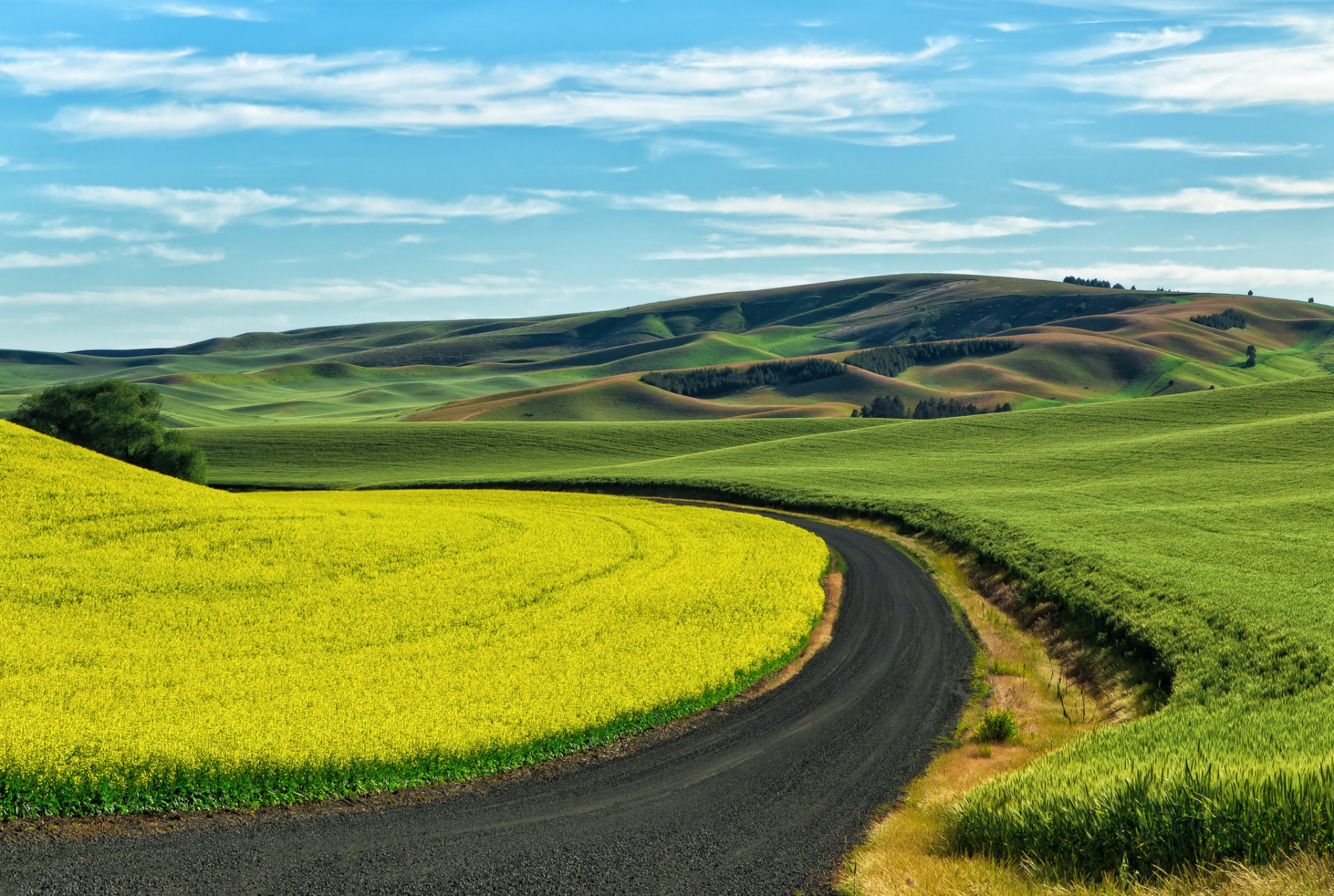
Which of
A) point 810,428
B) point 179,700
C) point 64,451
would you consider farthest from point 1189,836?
point 810,428

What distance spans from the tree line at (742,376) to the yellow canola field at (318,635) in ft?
460

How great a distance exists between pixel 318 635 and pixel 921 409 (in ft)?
421

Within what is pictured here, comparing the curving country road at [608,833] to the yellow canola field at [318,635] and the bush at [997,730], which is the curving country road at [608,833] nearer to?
the bush at [997,730]

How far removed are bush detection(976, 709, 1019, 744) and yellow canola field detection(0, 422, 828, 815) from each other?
580 cm

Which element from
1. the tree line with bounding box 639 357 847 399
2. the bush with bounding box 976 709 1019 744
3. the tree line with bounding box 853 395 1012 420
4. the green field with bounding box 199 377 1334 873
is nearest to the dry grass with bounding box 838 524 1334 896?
the bush with bounding box 976 709 1019 744

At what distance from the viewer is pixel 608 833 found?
1416 cm

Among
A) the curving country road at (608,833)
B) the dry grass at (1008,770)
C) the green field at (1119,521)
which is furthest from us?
the curving country road at (608,833)

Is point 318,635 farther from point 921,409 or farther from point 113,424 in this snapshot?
point 921,409

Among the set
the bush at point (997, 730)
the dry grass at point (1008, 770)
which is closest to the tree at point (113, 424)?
the dry grass at point (1008, 770)

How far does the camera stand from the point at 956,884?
38.4ft

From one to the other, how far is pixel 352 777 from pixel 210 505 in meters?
22.8

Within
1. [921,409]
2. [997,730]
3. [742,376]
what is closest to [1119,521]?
[997,730]

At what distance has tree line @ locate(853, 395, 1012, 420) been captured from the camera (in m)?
137

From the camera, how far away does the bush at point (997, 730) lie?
18.5m
